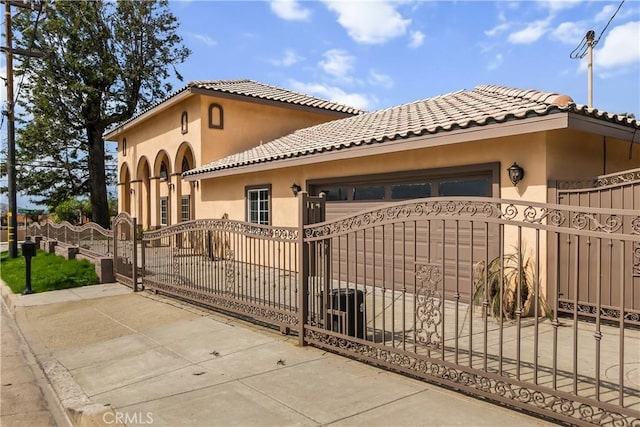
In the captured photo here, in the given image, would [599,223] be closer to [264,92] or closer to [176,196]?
[264,92]

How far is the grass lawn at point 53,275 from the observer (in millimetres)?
11241

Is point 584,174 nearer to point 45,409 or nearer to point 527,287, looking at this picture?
point 527,287

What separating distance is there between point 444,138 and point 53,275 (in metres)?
10.3

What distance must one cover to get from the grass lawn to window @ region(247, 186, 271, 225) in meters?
4.69

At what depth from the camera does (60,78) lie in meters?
27.5

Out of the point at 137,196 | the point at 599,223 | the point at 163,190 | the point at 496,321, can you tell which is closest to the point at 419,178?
the point at 496,321

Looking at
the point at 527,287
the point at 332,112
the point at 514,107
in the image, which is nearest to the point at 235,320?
the point at 527,287

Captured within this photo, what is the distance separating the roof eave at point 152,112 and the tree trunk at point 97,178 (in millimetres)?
2415

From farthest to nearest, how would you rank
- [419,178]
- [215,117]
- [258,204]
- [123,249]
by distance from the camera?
[215,117] < [258,204] < [123,249] < [419,178]

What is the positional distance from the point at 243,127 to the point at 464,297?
1196 centimetres

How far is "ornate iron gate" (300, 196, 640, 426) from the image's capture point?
349 cm

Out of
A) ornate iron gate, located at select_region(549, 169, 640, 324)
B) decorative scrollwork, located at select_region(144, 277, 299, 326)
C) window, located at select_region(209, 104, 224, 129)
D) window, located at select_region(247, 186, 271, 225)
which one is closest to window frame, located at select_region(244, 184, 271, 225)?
window, located at select_region(247, 186, 271, 225)

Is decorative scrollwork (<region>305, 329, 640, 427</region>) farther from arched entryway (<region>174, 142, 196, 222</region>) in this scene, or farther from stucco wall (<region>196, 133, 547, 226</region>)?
arched entryway (<region>174, 142, 196, 222</region>)

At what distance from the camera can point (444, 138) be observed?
780 cm
